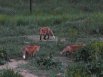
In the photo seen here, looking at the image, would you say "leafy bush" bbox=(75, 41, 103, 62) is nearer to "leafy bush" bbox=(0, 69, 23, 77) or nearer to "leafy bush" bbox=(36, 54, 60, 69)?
"leafy bush" bbox=(36, 54, 60, 69)

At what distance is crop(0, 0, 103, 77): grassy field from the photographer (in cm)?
1305

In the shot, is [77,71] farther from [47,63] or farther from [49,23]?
[49,23]

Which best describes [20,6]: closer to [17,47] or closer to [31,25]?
[31,25]

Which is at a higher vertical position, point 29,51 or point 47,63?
point 29,51

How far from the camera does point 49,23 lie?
18.2 meters

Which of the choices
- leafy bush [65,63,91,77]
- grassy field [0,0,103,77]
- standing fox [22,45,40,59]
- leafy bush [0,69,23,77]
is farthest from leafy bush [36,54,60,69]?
leafy bush [0,69,23,77]

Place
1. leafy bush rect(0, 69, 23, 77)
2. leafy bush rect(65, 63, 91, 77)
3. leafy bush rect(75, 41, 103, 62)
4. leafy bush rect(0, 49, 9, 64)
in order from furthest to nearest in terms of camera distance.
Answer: leafy bush rect(0, 49, 9, 64) < leafy bush rect(75, 41, 103, 62) < leafy bush rect(65, 63, 91, 77) < leafy bush rect(0, 69, 23, 77)

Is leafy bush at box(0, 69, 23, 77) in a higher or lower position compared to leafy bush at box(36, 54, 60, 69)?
lower

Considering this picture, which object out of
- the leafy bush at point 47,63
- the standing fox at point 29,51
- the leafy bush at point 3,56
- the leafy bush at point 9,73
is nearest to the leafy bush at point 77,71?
the leafy bush at point 47,63

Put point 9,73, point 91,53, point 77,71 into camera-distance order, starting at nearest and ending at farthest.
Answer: point 9,73 < point 77,71 < point 91,53

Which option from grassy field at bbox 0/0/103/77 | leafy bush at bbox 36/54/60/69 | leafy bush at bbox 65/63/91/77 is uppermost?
grassy field at bbox 0/0/103/77

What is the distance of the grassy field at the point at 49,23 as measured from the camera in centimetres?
1305

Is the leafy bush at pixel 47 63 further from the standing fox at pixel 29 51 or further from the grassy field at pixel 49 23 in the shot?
the standing fox at pixel 29 51

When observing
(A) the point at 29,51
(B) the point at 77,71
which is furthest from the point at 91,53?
(A) the point at 29,51
